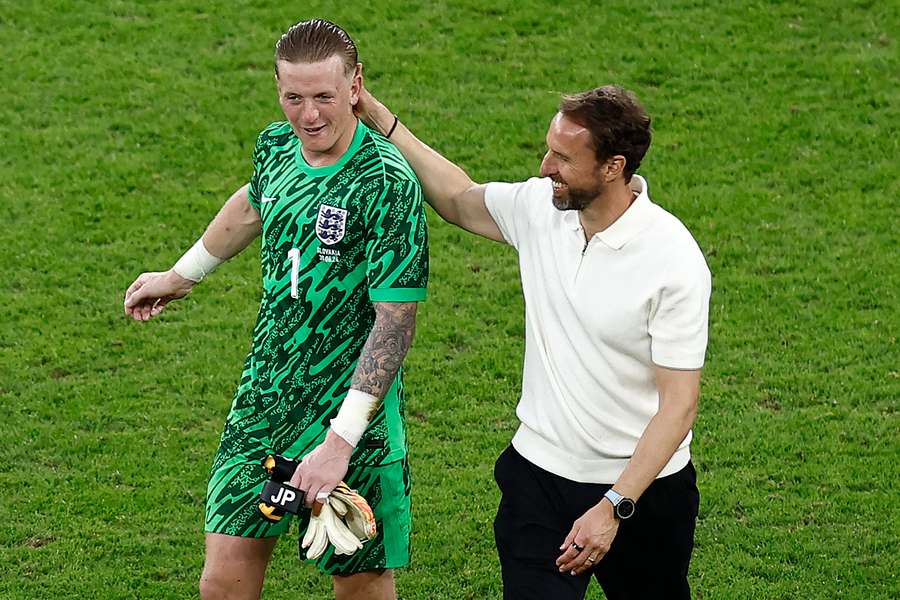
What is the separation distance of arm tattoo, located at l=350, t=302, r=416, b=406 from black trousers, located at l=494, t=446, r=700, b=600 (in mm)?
571

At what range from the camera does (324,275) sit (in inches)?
212

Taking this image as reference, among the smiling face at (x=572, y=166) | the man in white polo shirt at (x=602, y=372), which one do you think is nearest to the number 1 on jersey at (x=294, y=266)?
the man in white polo shirt at (x=602, y=372)

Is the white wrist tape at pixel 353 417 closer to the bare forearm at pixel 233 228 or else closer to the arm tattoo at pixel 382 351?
the arm tattoo at pixel 382 351

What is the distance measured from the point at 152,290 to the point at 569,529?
1.83 meters

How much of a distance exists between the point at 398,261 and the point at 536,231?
0.51m

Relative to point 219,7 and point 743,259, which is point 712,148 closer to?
point 743,259

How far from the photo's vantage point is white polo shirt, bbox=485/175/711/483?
199 inches

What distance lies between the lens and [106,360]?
9039mm

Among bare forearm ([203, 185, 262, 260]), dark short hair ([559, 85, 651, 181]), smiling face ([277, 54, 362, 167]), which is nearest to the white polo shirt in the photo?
dark short hair ([559, 85, 651, 181])

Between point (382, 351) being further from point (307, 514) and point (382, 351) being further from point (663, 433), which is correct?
point (663, 433)

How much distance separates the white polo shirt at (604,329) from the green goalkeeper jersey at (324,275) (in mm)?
441

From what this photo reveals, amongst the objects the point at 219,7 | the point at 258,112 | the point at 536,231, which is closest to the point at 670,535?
the point at 536,231

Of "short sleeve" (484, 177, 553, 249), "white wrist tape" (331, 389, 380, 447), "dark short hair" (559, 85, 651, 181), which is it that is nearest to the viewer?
"dark short hair" (559, 85, 651, 181)

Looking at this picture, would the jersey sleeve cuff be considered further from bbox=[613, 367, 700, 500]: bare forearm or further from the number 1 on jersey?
bbox=[613, 367, 700, 500]: bare forearm
